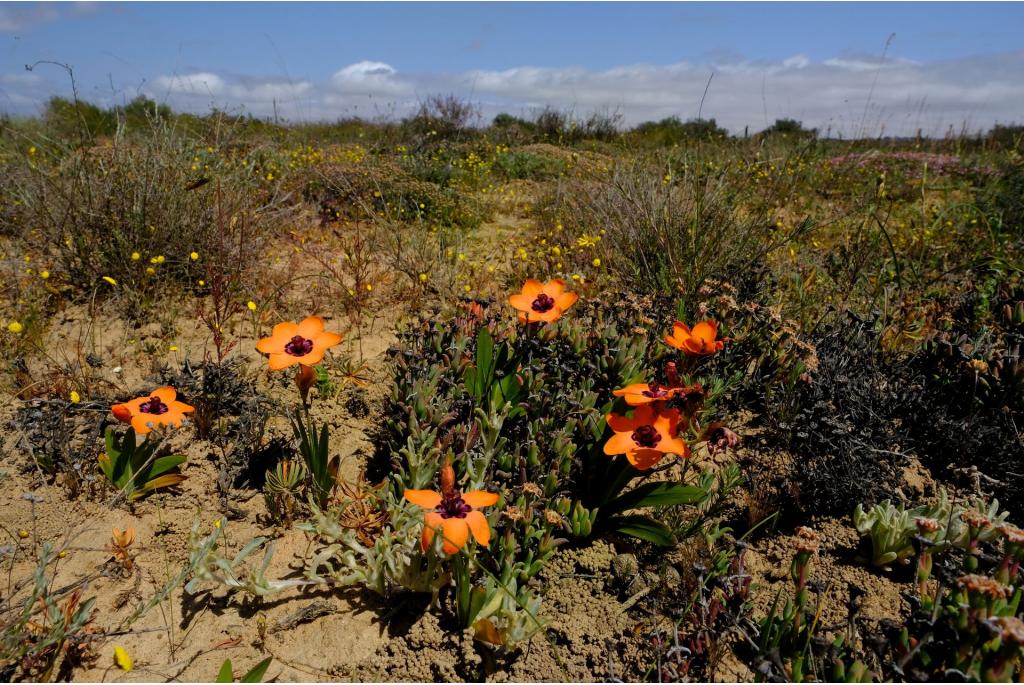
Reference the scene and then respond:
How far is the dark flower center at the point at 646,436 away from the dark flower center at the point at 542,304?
2.21ft

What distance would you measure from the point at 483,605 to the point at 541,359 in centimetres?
115

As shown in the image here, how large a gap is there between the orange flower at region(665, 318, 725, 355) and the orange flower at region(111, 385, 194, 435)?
1786 mm

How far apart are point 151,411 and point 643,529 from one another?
1836 millimetres

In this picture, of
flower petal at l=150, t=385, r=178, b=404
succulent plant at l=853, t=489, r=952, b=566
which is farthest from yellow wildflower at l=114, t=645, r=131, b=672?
succulent plant at l=853, t=489, r=952, b=566

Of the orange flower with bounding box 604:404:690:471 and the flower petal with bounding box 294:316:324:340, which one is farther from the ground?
the flower petal with bounding box 294:316:324:340

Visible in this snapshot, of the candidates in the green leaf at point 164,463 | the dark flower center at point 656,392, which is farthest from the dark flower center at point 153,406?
the dark flower center at point 656,392

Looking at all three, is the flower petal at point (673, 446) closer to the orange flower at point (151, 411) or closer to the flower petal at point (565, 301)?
the flower petal at point (565, 301)

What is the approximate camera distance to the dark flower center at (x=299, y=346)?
188 centimetres

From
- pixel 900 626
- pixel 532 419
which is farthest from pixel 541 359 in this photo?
pixel 900 626

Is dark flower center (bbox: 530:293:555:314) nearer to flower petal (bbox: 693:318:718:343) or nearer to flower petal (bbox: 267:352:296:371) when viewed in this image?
flower petal (bbox: 693:318:718:343)

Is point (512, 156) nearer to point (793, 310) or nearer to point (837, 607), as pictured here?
point (793, 310)

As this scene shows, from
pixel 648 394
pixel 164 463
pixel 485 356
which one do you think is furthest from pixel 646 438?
pixel 164 463

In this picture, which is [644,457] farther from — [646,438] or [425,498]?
[425,498]

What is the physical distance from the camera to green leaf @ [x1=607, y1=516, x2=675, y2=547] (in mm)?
2021
